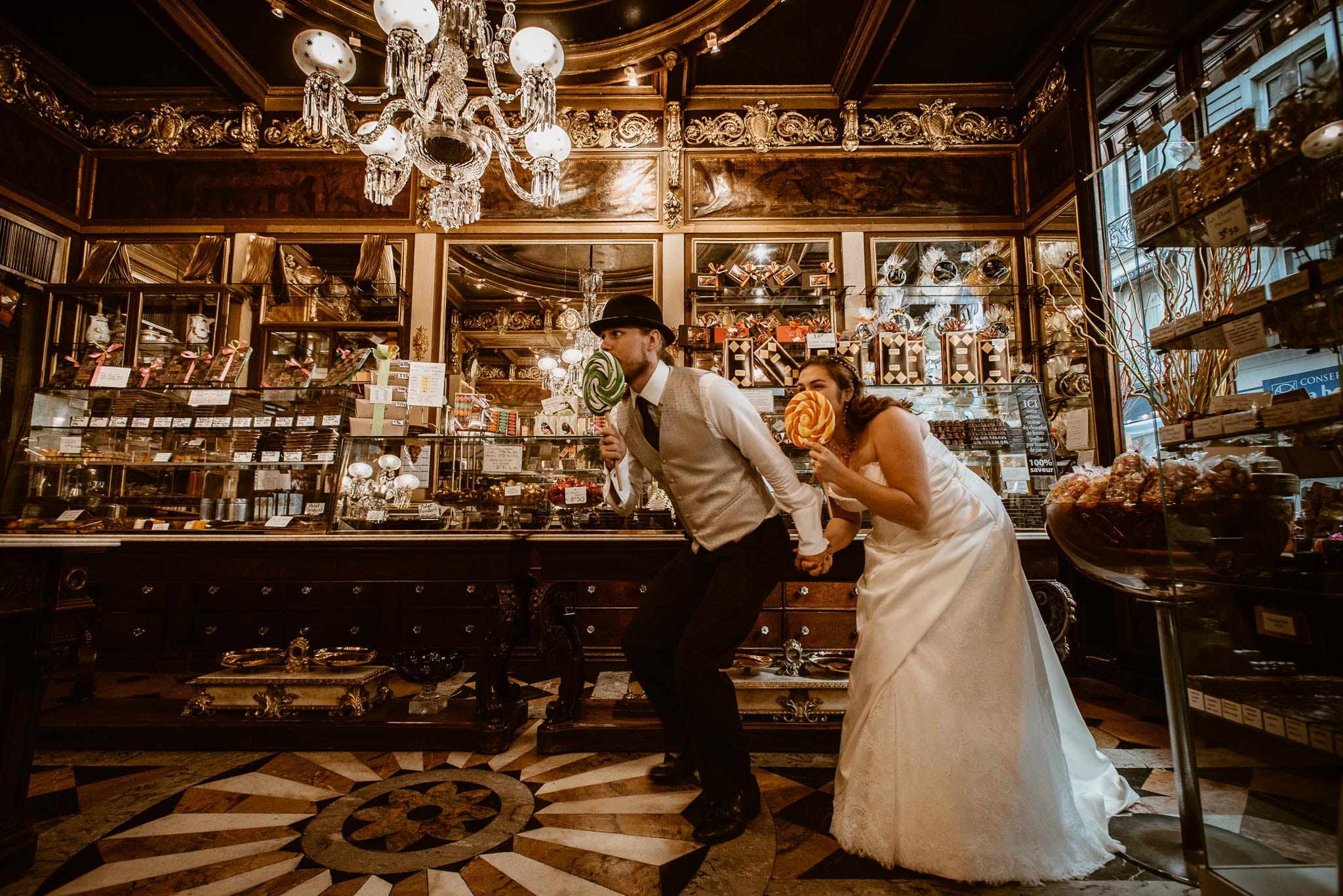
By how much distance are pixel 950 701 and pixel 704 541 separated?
917 mm

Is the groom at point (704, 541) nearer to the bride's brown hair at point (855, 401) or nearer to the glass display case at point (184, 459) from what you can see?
the bride's brown hair at point (855, 401)

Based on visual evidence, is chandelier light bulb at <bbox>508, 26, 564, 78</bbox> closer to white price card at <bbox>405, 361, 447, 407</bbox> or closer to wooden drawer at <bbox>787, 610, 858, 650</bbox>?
white price card at <bbox>405, 361, 447, 407</bbox>

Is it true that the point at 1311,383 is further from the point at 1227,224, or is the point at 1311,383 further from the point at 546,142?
the point at 546,142

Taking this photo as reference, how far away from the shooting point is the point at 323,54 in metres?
2.99

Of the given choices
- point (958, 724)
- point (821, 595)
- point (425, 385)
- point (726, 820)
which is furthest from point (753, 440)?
point (425, 385)

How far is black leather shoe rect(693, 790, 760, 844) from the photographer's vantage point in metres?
1.93

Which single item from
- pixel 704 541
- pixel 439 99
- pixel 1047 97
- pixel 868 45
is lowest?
pixel 704 541

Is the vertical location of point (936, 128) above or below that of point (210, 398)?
above

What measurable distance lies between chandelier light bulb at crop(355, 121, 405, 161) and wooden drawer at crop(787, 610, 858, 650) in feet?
12.0

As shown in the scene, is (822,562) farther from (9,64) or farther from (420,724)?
(9,64)

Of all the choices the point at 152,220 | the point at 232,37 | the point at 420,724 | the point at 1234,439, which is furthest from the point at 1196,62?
the point at 152,220

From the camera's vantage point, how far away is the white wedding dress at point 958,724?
165 cm

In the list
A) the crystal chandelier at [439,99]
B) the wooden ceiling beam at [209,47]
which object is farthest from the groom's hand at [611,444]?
the wooden ceiling beam at [209,47]

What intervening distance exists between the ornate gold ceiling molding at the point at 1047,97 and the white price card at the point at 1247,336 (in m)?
4.12
